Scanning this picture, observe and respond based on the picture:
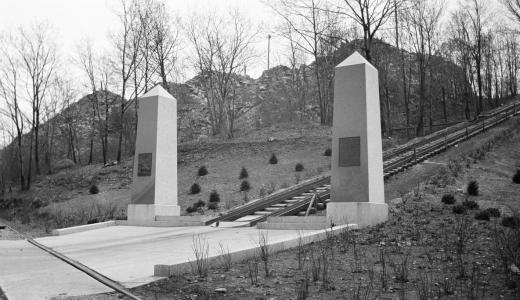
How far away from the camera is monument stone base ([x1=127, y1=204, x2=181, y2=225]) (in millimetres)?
15289

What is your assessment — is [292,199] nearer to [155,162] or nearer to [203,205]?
[155,162]

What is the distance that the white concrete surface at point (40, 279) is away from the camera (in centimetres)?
548

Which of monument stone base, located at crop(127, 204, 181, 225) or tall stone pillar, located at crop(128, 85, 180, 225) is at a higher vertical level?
tall stone pillar, located at crop(128, 85, 180, 225)

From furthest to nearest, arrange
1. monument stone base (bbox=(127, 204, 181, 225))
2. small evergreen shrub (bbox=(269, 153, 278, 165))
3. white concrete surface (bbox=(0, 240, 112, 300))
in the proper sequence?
1. small evergreen shrub (bbox=(269, 153, 278, 165))
2. monument stone base (bbox=(127, 204, 181, 225))
3. white concrete surface (bbox=(0, 240, 112, 300))

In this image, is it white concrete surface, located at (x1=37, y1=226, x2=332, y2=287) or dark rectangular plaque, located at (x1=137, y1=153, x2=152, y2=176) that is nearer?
white concrete surface, located at (x1=37, y1=226, x2=332, y2=287)

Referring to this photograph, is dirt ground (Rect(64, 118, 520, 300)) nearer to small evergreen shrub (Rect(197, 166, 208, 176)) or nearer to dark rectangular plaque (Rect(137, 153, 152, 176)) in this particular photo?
dark rectangular plaque (Rect(137, 153, 152, 176))

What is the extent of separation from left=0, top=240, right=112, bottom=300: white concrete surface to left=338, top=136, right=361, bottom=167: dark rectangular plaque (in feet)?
20.7

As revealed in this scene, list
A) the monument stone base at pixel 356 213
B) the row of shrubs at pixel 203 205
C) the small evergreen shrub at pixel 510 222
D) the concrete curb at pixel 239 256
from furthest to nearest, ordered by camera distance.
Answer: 1. the row of shrubs at pixel 203 205
2. the monument stone base at pixel 356 213
3. the small evergreen shrub at pixel 510 222
4. the concrete curb at pixel 239 256

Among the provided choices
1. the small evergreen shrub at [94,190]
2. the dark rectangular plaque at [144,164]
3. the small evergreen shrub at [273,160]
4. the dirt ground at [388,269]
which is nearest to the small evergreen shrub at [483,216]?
the dirt ground at [388,269]

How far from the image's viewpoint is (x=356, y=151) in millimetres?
11234

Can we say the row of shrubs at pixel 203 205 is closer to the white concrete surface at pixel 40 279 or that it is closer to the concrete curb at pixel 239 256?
the concrete curb at pixel 239 256

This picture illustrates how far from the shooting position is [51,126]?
2117 inches

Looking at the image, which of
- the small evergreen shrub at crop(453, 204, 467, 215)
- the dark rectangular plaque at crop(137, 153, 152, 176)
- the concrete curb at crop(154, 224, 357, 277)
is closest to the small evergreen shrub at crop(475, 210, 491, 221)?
the small evergreen shrub at crop(453, 204, 467, 215)

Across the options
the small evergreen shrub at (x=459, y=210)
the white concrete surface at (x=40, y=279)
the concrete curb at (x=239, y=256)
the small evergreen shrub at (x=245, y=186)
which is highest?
the small evergreen shrub at (x=245, y=186)
